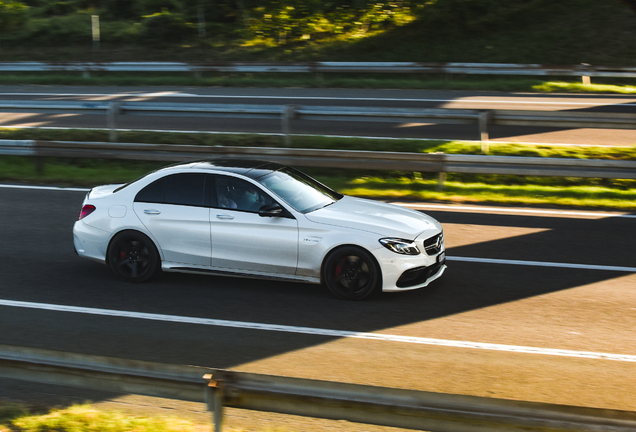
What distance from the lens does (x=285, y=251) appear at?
7.67 m

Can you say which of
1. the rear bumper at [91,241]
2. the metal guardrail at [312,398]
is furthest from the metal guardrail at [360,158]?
the metal guardrail at [312,398]

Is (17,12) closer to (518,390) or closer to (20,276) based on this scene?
(20,276)

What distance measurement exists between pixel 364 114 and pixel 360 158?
2024mm

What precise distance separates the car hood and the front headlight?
0.18ft

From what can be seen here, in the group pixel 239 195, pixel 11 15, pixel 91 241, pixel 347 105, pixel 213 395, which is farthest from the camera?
pixel 11 15

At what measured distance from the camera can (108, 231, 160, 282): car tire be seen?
8.24 meters

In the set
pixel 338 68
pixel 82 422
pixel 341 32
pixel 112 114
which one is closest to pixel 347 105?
pixel 338 68

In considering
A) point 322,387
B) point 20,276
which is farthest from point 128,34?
point 322,387

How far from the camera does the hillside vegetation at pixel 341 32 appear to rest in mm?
25953

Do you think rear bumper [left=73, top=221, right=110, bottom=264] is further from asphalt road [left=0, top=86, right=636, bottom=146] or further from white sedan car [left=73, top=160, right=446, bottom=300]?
asphalt road [left=0, top=86, right=636, bottom=146]

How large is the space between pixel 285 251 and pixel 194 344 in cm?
164

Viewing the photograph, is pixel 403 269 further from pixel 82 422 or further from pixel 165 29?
pixel 165 29

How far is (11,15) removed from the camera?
108ft

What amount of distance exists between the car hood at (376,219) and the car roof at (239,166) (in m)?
0.94
